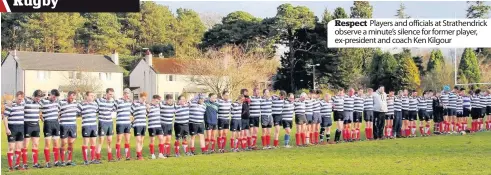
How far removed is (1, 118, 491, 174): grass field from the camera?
16.5 m

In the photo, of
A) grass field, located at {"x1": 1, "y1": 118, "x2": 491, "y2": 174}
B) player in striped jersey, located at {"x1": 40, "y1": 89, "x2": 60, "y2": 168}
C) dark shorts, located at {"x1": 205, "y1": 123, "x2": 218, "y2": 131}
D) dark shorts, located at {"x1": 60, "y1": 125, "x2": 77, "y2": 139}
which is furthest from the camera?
dark shorts, located at {"x1": 205, "y1": 123, "x2": 218, "y2": 131}

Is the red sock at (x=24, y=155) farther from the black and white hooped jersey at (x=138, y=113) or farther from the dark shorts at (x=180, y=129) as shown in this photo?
the dark shorts at (x=180, y=129)

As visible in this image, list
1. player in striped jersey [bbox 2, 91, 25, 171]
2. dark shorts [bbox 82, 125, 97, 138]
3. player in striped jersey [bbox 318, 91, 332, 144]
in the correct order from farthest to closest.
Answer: player in striped jersey [bbox 318, 91, 332, 144] < dark shorts [bbox 82, 125, 97, 138] < player in striped jersey [bbox 2, 91, 25, 171]

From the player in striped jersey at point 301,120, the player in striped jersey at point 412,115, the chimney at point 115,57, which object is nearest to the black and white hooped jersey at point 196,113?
the player in striped jersey at point 301,120

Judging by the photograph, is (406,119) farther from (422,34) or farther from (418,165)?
(418,165)

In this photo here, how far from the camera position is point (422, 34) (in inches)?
981

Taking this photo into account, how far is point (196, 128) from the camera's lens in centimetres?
2227

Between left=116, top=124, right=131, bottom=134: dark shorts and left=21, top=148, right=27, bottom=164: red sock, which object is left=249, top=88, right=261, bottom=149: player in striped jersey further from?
left=21, top=148, right=27, bottom=164: red sock

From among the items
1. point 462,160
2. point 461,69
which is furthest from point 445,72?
point 462,160

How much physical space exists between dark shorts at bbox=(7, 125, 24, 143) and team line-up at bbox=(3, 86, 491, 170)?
25 millimetres

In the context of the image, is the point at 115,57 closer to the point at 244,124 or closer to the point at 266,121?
the point at 266,121

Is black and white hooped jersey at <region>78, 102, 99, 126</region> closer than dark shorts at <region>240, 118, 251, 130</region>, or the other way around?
black and white hooped jersey at <region>78, 102, 99, 126</region>

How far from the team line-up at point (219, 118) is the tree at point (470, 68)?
38020mm

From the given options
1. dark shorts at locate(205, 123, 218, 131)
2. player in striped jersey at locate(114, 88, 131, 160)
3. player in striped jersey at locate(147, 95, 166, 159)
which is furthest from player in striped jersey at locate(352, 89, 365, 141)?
player in striped jersey at locate(114, 88, 131, 160)
